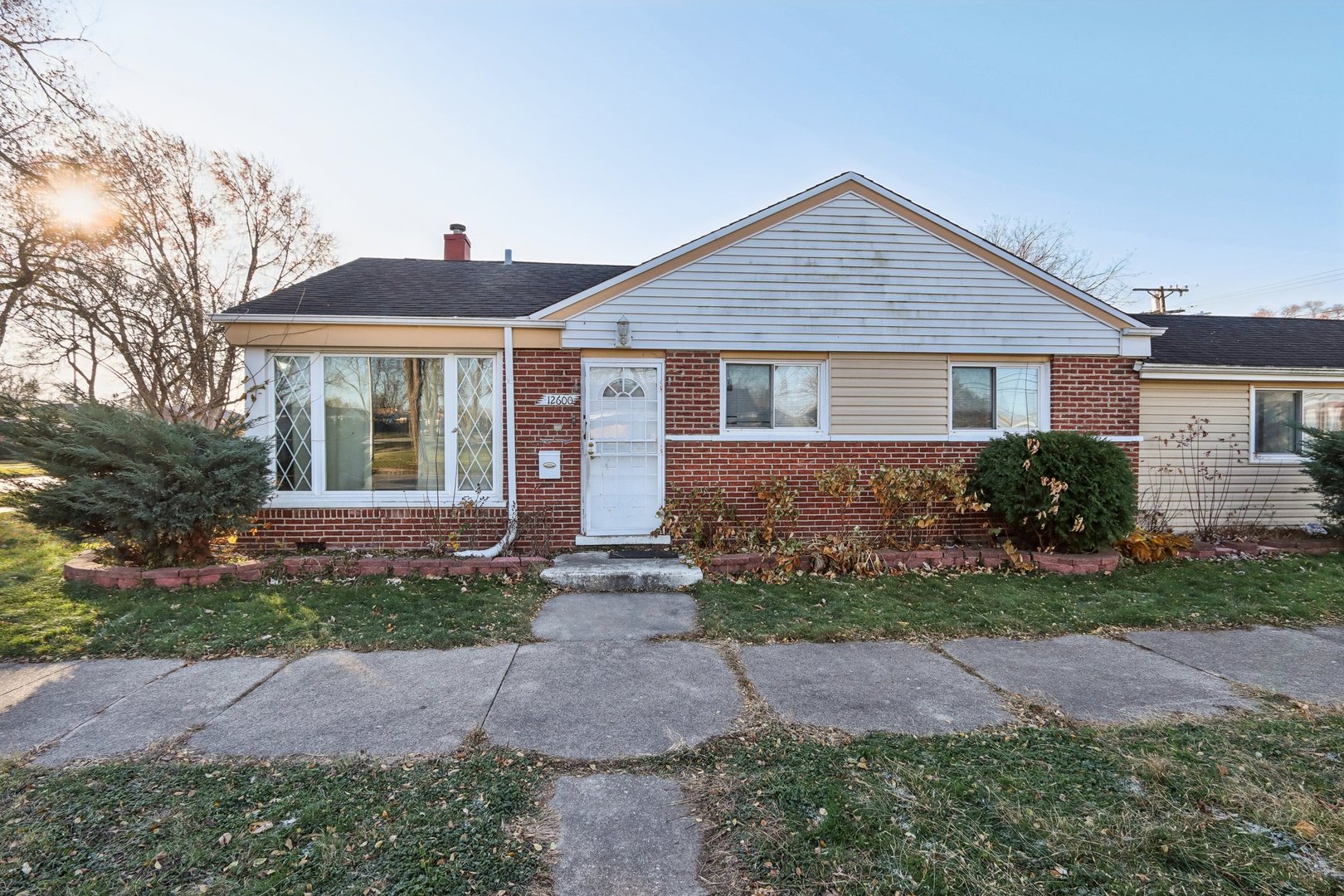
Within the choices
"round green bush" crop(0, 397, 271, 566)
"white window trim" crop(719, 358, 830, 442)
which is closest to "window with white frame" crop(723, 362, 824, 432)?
"white window trim" crop(719, 358, 830, 442)

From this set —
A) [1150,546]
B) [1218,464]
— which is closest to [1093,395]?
[1150,546]

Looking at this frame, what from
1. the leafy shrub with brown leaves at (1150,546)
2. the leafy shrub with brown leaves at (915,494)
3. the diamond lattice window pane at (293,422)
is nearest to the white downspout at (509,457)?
the diamond lattice window pane at (293,422)

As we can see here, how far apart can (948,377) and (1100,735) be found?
5025 mm

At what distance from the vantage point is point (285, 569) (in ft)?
18.4

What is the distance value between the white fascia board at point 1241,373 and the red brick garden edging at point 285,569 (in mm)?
8576

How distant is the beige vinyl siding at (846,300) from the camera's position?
6.69 m

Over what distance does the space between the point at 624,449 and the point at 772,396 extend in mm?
1973

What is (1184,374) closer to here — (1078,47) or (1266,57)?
(1078,47)

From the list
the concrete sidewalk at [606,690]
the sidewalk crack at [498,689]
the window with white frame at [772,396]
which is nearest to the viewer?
the concrete sidewalk at [606,690]

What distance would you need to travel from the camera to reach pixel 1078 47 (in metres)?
8.55

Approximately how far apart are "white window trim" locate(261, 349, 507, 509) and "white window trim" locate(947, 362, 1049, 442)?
5.62m

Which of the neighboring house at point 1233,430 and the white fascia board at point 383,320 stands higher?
the white fascia board at point 383,320

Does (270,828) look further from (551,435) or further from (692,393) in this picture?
(692,393)

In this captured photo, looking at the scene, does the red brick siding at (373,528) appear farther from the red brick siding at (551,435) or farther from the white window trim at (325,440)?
the red brick siding at (551,435)
